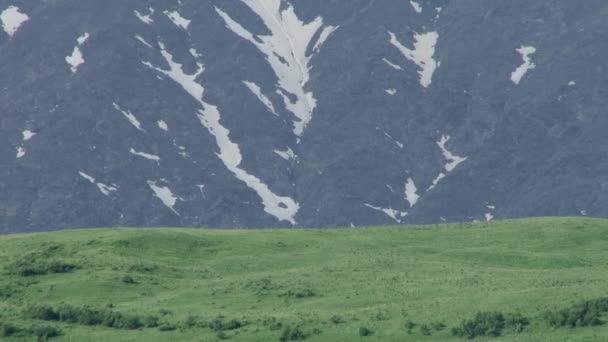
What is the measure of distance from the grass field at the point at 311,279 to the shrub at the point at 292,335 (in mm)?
68

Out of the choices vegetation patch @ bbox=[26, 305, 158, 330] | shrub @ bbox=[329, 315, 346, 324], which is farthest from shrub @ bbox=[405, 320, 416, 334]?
vegetation patch @ bbox=[26, 305, 158, 330]

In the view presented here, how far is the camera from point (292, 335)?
83188 mm

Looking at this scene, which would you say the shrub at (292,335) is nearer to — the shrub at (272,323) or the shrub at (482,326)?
the shrub at (272,323)

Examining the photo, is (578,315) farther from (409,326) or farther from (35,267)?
(35,267)

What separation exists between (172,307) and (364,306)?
10.5 meters

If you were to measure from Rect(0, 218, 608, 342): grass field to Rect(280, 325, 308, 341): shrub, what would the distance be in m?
0.07

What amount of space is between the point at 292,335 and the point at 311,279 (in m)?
17.2

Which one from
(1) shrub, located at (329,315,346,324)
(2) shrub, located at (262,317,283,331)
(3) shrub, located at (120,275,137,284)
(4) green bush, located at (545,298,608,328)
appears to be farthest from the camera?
(3) shrub, located at (120,275,137,284)

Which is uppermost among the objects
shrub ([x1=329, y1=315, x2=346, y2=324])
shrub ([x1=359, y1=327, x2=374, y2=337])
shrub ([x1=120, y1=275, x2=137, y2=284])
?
shrub ([x1=359, y1=327, x2=374, y2=337])

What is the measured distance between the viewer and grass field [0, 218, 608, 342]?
85.1 m

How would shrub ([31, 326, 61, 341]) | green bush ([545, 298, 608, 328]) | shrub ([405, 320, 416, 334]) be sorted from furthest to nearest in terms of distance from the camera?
shrub ([31, 326, 61, 341]) < shrub ([405, 320, 416, 334]) < green bush ([545, 298, 608, 328])

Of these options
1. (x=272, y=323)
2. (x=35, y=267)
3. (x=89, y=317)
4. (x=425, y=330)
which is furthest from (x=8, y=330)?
(x=425, y=330)

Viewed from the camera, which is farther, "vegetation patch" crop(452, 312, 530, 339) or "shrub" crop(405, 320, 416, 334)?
"shrub" crop(405, 320, 416, 334)

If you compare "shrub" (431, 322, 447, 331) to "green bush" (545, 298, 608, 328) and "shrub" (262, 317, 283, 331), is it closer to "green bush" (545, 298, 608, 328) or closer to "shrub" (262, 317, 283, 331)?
"green bush" (545, 298, 608, 328)
